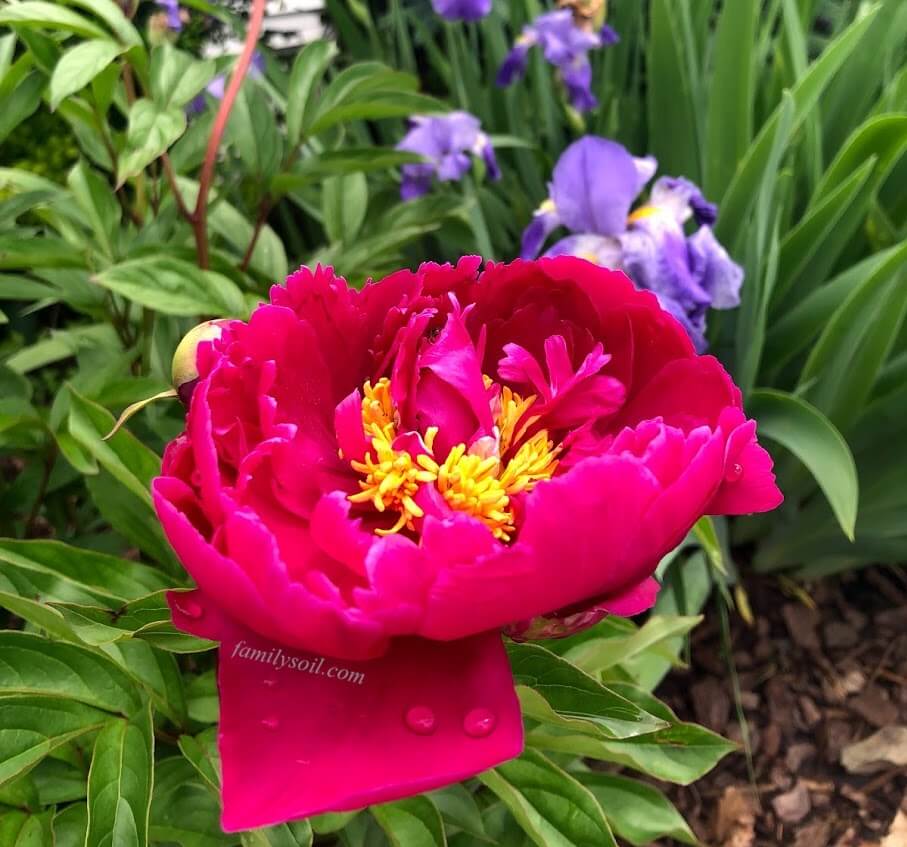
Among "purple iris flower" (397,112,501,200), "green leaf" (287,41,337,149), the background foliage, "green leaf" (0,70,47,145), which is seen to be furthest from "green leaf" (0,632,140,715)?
"purple iris flower" (397,112,501,200)

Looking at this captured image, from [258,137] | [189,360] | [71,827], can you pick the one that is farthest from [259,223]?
[71,827]

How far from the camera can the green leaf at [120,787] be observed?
1.59 feet

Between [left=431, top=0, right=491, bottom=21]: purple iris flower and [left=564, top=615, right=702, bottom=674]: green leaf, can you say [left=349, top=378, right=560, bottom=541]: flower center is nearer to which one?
[left=564, top=615, right=702, bottom=674]: green leaf

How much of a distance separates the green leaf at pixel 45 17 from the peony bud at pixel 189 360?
0.34 meters

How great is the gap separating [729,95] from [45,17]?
746 mm

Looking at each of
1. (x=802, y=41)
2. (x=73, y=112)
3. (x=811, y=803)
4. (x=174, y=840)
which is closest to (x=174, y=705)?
(x=174, y=840)

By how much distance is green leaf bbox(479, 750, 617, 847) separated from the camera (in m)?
0.54

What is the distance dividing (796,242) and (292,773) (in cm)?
84

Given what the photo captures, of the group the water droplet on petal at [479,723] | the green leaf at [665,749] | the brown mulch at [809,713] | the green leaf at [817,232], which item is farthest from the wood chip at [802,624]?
the water droplet on petal at [479,723]

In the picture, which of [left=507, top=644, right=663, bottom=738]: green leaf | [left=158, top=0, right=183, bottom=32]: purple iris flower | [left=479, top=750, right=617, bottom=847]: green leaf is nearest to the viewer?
[left=507, top=644, right=663, bottom=738]: green leaf

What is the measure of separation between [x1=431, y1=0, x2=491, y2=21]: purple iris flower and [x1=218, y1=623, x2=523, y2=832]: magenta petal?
108cm

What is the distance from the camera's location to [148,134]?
66cm

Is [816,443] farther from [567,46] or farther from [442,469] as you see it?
[567,46]

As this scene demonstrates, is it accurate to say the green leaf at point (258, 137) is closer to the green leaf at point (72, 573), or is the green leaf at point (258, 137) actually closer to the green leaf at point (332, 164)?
the green leaf at point (332, 164)
